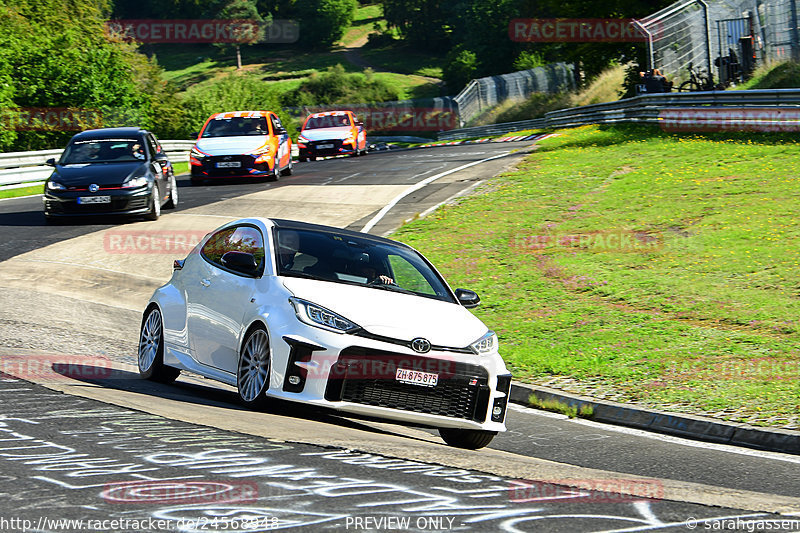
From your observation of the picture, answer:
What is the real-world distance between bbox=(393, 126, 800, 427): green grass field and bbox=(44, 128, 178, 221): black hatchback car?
517 centimetres

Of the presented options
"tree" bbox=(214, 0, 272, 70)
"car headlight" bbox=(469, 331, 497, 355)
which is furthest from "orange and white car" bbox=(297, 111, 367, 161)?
"tree" bbox=(214, 0, 272, 70)

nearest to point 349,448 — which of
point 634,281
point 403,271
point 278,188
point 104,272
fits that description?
point 403,271

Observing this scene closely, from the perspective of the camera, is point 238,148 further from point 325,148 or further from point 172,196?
point 325,148

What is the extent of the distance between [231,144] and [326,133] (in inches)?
472

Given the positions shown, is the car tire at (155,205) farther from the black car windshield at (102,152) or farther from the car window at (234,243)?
the car window at (234,243)

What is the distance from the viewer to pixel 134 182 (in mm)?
20141

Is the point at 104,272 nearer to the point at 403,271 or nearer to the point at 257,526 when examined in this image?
the point at 403,271

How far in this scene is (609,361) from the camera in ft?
36.5

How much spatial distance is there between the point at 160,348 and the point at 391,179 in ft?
60.6

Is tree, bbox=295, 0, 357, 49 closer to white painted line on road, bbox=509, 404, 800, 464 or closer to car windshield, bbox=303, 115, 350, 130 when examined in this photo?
car windshield, bbox=303, 115, 350, 130

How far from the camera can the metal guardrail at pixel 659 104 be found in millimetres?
26266

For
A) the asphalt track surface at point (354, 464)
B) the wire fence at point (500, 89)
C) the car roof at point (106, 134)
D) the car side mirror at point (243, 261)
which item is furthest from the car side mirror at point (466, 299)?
the wire fence at point (500, 89)

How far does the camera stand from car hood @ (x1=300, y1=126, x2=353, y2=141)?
39219 mm

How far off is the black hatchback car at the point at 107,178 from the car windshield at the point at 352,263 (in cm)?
1184
